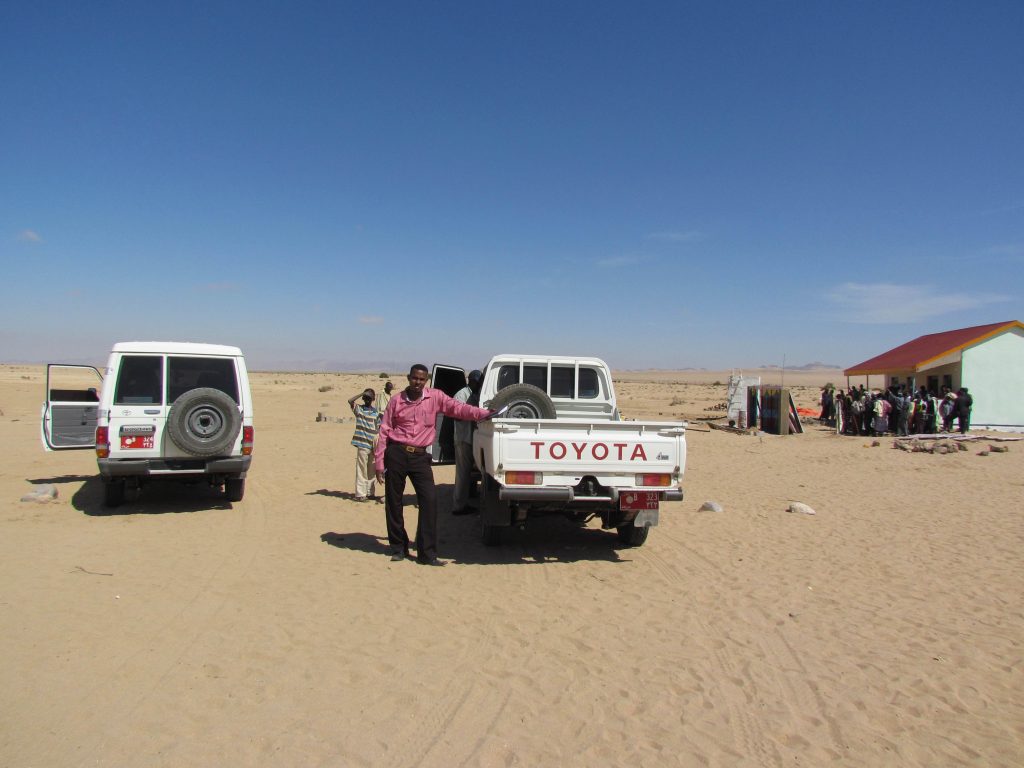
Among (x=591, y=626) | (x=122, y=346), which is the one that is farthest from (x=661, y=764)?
(x=122, y=346)

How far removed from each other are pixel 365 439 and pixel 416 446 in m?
3.12

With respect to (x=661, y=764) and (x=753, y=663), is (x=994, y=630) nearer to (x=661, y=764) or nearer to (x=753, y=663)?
(x=753, y=663)

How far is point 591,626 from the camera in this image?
5.25m

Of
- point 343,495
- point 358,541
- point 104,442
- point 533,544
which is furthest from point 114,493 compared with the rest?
point 533,544

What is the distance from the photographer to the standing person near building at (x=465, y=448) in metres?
8.52

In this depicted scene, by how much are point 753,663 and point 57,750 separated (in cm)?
→ 404

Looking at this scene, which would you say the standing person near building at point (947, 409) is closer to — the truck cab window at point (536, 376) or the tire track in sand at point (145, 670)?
the truck cab window at point (536, 376)

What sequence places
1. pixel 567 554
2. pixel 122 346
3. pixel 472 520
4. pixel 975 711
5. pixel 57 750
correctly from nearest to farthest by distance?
pixel 57 750, pixel 975 711, pixel 567 554, pixel 122 346, pixel 472 520

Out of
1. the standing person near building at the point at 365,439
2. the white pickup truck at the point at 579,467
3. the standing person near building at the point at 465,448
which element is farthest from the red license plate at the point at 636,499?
the standing person near building at the point at 365,439

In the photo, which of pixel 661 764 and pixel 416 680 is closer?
pixel 661 764

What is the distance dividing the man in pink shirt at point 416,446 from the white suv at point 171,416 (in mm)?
2966

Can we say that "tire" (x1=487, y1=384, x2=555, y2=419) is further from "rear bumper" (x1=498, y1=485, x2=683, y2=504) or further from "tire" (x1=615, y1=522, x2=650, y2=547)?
"tire" (x1=615, y1=522, x2=650, y2=547)

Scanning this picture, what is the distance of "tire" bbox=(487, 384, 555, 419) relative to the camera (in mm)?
7627

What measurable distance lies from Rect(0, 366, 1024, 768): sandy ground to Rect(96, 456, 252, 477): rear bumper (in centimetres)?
61
